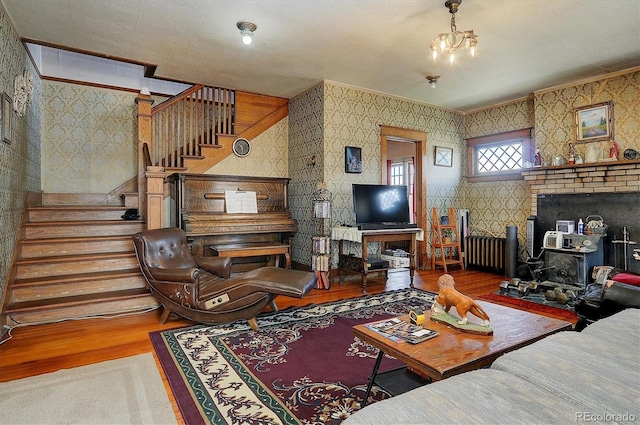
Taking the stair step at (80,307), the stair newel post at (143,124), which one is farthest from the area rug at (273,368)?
the stair newel post at (143,124)

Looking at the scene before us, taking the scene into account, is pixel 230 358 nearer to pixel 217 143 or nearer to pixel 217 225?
pixel 217 225

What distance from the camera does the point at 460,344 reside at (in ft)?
5.56

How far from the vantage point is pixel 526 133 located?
18.7ft

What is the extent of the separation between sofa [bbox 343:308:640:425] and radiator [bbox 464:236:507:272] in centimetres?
432

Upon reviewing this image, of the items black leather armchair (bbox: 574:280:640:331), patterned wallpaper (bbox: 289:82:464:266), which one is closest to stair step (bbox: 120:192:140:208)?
patterned wallpaper (bbox: 289:82:464:266)

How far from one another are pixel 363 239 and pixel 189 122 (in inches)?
127

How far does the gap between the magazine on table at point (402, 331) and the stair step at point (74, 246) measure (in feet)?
11.6

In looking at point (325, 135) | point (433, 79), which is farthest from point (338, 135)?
point (433, 79)

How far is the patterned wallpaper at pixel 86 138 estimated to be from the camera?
16.6ft

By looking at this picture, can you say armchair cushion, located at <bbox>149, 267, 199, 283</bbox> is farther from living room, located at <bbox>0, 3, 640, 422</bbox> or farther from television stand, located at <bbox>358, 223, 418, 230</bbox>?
living room, located at <bbox>0, 3, 640, 422</bbox>

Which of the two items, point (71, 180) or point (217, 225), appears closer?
point (217, 225)

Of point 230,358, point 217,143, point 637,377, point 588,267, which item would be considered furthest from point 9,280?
point 588,267

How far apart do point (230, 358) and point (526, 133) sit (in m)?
5.70

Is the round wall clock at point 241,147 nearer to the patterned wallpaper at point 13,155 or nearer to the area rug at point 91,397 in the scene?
the patterned wallpaper at point 13,155
